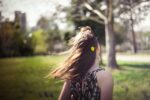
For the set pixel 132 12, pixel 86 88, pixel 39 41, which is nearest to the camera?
pixel 86 88

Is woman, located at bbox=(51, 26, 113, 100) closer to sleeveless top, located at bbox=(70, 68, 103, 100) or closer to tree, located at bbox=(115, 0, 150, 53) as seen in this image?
sleeveless top, located at bbox=(70, 68, 103, 100)

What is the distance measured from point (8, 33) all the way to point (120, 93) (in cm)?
103

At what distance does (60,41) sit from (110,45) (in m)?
0.39

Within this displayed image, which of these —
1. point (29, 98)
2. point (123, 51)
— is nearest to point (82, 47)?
point (123, 51)

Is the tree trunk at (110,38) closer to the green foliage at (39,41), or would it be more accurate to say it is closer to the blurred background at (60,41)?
the blurred background at (60,41)

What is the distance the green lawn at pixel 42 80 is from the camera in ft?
8.81

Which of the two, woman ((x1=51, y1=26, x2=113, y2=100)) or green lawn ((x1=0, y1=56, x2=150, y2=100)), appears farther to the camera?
green lawn ((x1=0, y1=56, x2=150, y2=100))

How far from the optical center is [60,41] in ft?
9.06

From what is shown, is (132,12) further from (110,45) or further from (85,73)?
(85,73)

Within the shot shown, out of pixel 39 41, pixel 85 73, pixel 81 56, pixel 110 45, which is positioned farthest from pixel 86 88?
pixel 39 41

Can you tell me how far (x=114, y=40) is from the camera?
9.02 feet

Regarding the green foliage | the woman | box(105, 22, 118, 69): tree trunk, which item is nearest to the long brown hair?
the woman

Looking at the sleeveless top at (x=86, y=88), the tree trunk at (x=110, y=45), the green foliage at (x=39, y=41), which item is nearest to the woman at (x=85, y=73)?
the sleeveless top at (x=86, y=88)

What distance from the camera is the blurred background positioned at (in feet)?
8.85
